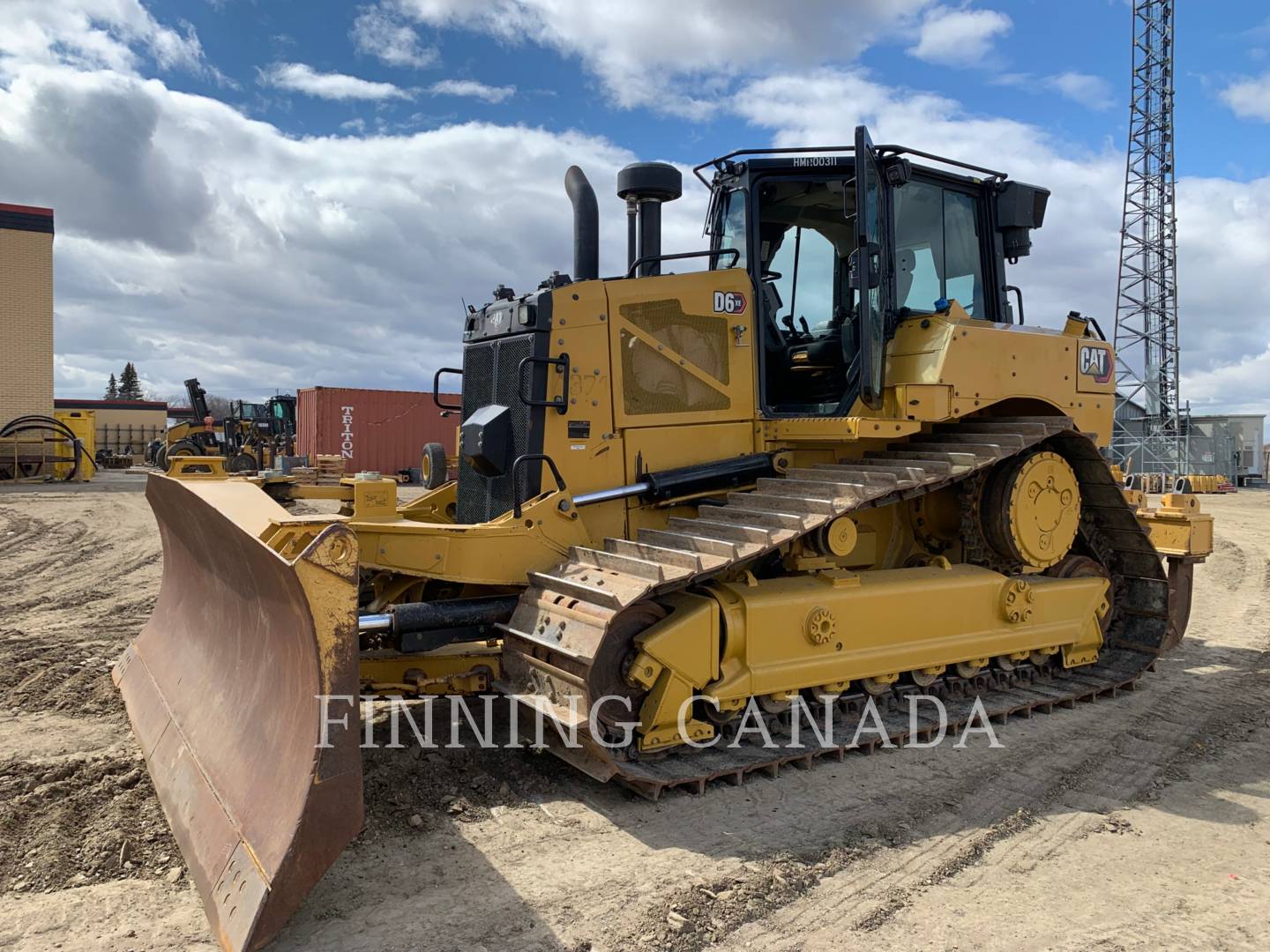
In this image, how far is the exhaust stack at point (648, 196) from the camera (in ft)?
18.2

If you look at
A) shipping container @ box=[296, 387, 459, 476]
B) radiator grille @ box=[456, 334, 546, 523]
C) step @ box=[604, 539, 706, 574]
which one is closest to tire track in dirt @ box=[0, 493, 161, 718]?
radiator grille @ box=[456, 334, 546, 523]

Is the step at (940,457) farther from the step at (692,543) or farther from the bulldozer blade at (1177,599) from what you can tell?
the bulldozer blade at (1177,599)

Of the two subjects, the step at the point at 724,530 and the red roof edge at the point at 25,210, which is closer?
the step at the point at 724,530

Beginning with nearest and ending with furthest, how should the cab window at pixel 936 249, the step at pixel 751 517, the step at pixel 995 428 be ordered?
the step at pixel 751 517 → the step at pixel 995 428 → the cab window at pixel 936 249

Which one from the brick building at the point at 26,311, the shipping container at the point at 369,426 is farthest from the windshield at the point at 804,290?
the brick building at the point at 26,311

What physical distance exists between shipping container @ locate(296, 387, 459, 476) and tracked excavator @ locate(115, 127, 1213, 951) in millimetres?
22284

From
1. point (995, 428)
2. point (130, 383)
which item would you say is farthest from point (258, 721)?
point (130, 383)

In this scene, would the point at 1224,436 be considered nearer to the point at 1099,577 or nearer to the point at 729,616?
the point at 1099,577

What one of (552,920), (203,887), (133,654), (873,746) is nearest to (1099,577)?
(873,746)

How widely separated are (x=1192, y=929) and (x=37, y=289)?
102 feet

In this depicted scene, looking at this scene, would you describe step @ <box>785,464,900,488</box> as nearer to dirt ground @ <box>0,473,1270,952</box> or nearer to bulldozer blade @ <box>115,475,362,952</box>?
dirt ground @ <box>0,473,1270,952</box>

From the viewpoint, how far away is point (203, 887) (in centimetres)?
330

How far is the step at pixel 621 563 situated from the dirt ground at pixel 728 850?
106 centimetres

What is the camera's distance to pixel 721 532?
487cm
